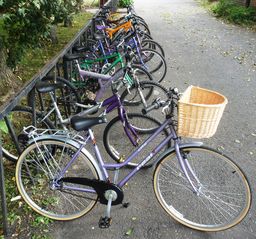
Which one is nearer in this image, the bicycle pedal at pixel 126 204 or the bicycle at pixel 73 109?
the bicycle pedal at pixel 126 204

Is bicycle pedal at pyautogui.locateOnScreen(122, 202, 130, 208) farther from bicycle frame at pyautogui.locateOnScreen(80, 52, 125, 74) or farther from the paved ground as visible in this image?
bicycle frame at pyautogui.locateOnScreen(80, 52, 125, 74)

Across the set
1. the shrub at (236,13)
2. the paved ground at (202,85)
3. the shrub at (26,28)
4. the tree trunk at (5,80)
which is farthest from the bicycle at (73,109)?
the shrub at (236,13)

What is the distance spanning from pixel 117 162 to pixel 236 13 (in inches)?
531

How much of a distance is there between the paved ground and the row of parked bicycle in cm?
16

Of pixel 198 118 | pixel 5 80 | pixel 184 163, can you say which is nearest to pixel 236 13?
pixel 5 80

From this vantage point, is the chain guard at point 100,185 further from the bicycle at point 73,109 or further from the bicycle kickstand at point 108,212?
the bicycle at point 73,109

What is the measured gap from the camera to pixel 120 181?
3244mm

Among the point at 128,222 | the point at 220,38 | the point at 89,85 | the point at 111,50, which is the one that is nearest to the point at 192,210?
the point at 128,222

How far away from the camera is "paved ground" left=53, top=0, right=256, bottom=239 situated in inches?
123

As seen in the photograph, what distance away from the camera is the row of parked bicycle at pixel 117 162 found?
9.51 ft

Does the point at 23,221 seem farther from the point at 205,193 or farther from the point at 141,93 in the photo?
the point at 141,93

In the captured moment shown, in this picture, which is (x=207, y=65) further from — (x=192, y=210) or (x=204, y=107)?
(x=204, y=107)

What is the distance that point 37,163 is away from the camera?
134 inches

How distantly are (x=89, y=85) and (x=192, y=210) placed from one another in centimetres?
294
